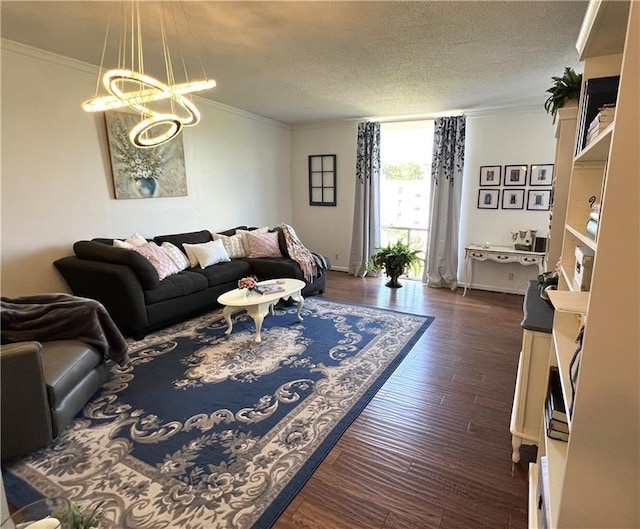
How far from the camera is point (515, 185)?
5.03 m

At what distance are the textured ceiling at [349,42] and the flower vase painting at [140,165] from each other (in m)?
0.63

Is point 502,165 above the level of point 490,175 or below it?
above

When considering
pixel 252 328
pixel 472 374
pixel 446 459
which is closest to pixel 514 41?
pixel 472 374

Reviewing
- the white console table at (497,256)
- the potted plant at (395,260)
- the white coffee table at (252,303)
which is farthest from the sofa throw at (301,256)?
the white console table at (497,256)

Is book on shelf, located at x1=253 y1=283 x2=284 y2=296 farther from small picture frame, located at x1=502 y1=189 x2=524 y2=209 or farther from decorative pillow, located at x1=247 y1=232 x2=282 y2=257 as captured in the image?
small picture frame, located at x1=502 y1=189 x2=524 y2=209

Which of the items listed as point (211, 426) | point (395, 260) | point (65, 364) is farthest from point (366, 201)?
point (65, 364)

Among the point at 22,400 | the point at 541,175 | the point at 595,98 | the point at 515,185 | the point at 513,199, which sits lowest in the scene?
the point at 22,400

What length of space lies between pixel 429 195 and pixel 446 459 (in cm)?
434

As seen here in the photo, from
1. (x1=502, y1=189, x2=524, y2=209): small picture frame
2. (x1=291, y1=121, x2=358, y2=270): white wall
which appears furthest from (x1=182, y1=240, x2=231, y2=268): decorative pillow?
(x1=502, y1=189, x2=524, y2=209): small picture frame

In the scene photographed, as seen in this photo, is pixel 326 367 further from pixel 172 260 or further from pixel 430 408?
pixel 172 260

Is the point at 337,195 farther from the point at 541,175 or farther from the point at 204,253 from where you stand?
the point at 541,175

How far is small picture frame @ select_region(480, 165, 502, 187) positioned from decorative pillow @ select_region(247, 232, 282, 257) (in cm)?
304

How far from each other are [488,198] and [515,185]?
0.37 meters

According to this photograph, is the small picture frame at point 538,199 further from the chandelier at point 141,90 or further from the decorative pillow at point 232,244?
the chandelier at point 141,90
